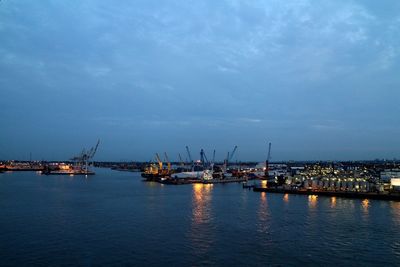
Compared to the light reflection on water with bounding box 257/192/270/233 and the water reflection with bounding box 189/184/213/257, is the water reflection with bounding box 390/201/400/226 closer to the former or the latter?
the light reflection on water with bounding box 257/192/270/233

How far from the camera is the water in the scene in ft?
28.4

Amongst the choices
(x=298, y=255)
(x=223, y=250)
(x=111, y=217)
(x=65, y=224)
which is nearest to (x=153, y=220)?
(x=111, y=217)

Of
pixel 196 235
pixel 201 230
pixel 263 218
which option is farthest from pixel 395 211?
pixel 196 235

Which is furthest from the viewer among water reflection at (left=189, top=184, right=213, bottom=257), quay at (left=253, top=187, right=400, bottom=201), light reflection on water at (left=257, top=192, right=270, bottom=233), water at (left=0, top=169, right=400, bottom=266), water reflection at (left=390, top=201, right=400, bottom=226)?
quay at (left=253, top=187, right=400, bottom=201)

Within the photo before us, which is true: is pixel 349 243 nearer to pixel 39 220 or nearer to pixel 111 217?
pixel 111 217

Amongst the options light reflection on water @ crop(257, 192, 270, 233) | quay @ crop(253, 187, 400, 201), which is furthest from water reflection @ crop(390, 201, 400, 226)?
light reflection on water @ crop(257, 192, 270, 233)

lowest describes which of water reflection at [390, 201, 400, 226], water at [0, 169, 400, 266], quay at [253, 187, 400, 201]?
water at [0, 169, 400, 266]

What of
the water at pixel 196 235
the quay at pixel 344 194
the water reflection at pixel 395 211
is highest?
the quay at pixel 344 194

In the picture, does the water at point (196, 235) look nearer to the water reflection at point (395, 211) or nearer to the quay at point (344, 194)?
the water reflection at point (395, 211)

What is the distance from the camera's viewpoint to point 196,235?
435 inches

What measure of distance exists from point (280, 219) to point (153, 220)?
4.70 meters

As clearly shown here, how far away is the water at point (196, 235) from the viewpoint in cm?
866

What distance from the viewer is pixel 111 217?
14.2 m

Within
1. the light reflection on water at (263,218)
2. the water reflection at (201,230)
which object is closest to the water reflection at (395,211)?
the light reflection on water at (263,218)
